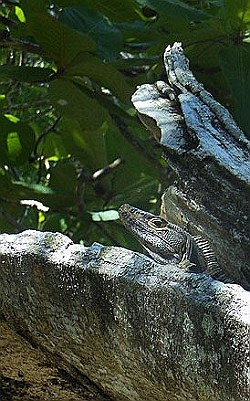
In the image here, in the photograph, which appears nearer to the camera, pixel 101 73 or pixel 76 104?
pixel 101 73

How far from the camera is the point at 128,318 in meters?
0.53

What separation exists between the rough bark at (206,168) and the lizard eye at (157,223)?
0.05 ft

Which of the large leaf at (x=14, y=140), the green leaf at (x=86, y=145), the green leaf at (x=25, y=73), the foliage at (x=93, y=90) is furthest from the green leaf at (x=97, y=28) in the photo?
the green leaf at (x=86, y=145)

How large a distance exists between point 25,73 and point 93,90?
16cm

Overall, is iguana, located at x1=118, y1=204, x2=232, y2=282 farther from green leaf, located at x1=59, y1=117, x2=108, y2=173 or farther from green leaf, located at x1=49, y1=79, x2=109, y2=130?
green leaf, located at x1=59, y1=117, x2=108, y2=173

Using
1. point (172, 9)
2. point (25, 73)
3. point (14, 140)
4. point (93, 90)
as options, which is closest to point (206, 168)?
point (172, 9)

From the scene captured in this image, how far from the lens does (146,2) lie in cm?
131

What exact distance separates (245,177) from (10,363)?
207 mm

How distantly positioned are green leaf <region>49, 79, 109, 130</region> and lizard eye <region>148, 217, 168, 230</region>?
78 centimetres

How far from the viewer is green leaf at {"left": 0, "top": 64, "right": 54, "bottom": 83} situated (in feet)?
4.63

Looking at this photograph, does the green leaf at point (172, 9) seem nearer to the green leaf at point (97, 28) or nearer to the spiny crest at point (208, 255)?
the green leaf at point (97, 28)

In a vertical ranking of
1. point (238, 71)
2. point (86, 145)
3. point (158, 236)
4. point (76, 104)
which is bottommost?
point (86, 145)

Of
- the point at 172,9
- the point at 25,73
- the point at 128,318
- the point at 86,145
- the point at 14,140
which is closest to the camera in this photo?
the point at 128,318

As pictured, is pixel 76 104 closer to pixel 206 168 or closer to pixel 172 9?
pixel 172 9
